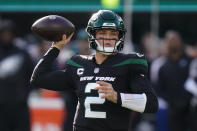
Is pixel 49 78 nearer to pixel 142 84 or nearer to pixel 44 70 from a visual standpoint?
pixel 44 70

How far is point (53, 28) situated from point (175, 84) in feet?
15.0

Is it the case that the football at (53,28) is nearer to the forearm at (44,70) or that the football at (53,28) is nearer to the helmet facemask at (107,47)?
the forearm at (44,70)

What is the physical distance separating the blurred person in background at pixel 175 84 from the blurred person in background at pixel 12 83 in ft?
6.62

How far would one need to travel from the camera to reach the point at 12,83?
27.7ft

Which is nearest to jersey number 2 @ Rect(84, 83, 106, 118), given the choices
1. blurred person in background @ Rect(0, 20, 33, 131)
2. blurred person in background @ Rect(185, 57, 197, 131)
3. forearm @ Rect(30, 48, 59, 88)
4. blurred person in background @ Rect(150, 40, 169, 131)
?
forearm @ Rect(30, 48, 59, 88)

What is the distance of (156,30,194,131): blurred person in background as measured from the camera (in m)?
9.20

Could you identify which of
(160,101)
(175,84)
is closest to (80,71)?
(175,84)

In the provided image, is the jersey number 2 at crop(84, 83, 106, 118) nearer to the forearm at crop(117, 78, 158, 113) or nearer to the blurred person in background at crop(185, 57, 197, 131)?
the forearm at crop(117, 78, 158, 113)

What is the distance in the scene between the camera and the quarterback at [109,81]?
15.7 feet

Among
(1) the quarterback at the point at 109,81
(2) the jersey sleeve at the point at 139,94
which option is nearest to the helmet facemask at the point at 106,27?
(1) the quarterback at the point at 109,81

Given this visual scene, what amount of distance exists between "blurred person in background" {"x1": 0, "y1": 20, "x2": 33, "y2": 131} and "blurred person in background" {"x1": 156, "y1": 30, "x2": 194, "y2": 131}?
2.02 meters

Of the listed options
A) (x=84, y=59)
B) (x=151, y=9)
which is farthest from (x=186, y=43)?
(x=84, y=59)

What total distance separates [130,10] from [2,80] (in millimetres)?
4228

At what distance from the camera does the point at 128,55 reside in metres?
5.01
